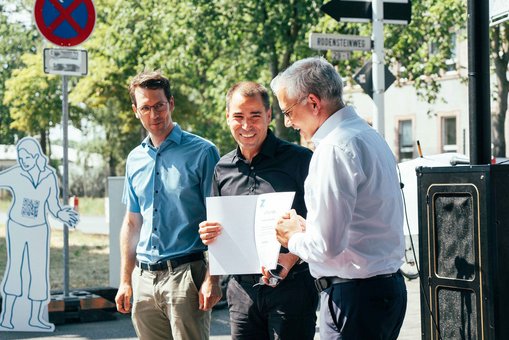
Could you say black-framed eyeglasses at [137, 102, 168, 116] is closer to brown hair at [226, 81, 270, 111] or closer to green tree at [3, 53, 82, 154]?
brown hair at [226, 81, 270, 111]

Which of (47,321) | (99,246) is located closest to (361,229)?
(47,321)

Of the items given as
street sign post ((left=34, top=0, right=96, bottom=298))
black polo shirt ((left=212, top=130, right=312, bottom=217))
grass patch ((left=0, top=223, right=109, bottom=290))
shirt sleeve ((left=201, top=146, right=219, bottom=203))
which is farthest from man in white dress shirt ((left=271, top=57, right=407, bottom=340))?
grass patch ((left=0, top=223, right=109, bottom=290))

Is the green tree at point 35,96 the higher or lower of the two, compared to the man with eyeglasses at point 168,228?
higher

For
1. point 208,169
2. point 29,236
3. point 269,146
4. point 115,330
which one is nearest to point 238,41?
point 29,236

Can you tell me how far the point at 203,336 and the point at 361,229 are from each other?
5.06 ft

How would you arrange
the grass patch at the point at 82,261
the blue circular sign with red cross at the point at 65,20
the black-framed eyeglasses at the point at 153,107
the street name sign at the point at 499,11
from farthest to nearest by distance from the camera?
the grass patch at the point at 82,261 < the blue circular sign with red cross at the point at 65,20 < the street name sign at the point at 499,11 < the black-framed eyeglasses at the point at 153,107

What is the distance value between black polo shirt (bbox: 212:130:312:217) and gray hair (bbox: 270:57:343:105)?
71 cm

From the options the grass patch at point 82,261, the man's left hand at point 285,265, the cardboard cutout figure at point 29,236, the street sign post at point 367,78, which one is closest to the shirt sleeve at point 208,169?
the man's left hand at point 285,265

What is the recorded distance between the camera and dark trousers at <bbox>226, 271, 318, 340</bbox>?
4.25 metres

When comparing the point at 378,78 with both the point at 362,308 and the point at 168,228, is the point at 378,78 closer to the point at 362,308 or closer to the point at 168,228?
the point at 168,228

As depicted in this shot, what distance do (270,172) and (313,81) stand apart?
2.71 feet

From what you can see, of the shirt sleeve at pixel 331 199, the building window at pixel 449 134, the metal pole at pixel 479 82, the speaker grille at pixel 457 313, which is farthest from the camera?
the building window at pixel 449 134

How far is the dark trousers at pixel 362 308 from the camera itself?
3.68m

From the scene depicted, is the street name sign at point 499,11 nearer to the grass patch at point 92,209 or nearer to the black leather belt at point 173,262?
the black leather belt at point 173,262
